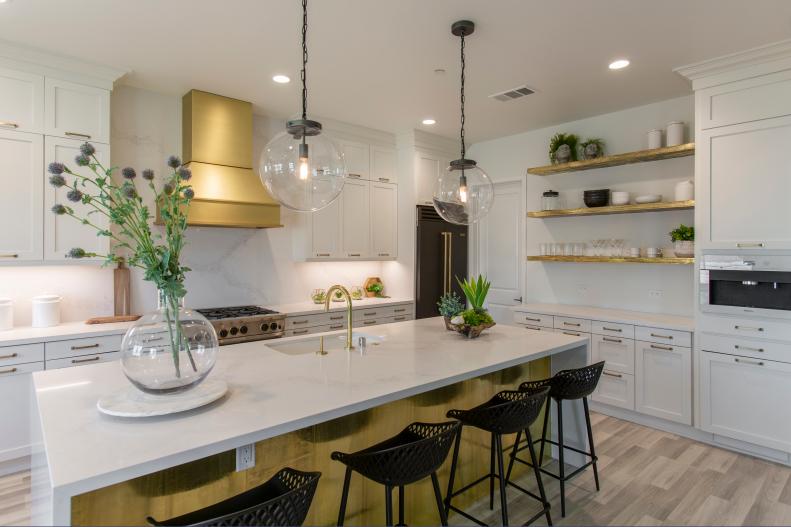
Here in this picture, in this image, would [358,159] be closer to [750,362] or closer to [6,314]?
[6,314]

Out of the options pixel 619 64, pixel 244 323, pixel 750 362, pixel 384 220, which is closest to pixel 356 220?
pixel 384 220

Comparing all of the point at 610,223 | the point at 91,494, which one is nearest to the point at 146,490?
the point at 91,494

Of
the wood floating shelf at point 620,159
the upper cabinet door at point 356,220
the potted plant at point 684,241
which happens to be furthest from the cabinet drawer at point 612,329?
the upper cabinet door at point 356,220

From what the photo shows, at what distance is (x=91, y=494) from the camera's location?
1.38 m

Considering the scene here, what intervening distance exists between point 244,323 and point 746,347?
12.5 feet

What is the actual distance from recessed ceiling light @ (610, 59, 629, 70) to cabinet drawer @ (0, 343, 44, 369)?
14.5 feet

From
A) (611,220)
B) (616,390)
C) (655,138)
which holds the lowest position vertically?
(616,390)

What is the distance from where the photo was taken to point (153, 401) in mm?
1596

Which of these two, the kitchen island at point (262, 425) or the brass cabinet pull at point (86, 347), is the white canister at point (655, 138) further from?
the brass cabinet pull at point (86, 347)

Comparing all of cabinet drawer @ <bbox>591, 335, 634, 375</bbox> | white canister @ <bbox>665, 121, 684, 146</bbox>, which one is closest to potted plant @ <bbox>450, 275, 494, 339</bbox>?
cabinet drawer @ <bbox>591, 335, 634, 375</bbox>

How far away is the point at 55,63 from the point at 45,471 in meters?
3.14

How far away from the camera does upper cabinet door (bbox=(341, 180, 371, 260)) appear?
4.91 meters

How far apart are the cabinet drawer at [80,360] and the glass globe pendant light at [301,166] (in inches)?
75.9

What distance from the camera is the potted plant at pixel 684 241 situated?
3691 mm
